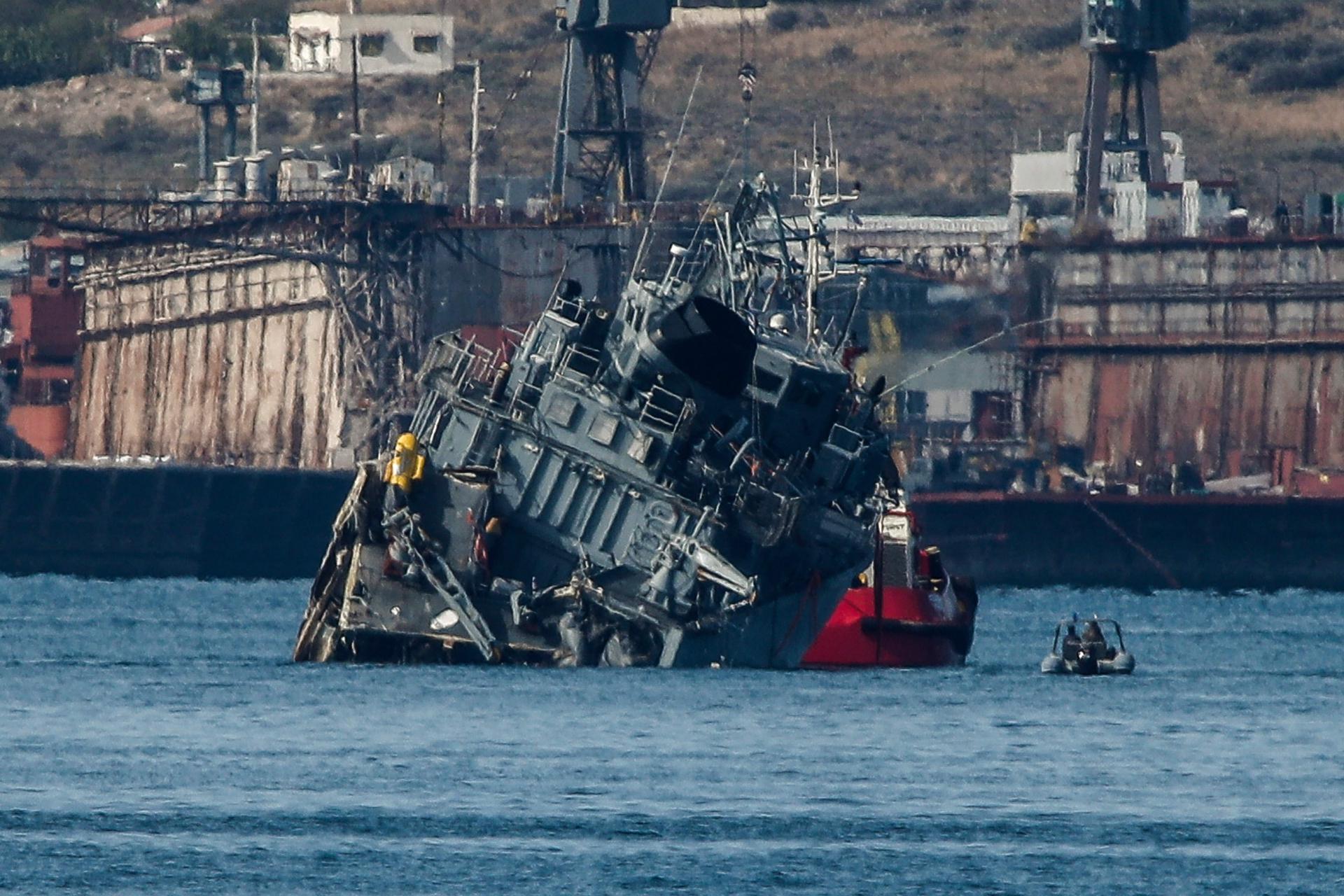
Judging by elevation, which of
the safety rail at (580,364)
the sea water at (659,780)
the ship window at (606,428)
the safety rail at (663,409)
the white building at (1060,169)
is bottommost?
the sea water at (659,780)

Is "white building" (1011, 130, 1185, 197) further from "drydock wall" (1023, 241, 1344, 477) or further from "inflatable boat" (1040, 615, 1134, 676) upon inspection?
"inflatable boat" (1040, 615, 1134, 676)

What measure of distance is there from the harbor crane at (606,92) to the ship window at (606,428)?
78136 mm

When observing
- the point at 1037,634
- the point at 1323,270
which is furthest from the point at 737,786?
the point at 1323,270

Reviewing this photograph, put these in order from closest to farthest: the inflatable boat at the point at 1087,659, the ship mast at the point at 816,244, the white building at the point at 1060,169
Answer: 1. the ship mast at the point at 816,244
2. the inflatable boat at the point at 1087,659
3. the white building at the point at 1060,169

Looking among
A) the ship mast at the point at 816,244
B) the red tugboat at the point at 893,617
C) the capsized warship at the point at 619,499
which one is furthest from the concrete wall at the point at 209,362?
the capsized warship at the point at 619,499

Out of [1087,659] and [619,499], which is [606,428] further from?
[1087,659]

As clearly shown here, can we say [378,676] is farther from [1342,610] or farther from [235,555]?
[235,555]

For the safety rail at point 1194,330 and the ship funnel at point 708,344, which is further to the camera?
the safety rail at point 1194,330

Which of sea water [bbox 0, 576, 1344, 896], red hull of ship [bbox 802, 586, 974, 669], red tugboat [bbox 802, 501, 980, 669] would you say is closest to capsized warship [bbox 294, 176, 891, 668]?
sea water [bbox 0, 576, 1344, 896]

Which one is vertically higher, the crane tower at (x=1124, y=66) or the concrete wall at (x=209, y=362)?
the crane tower at (x=1124, y=66)

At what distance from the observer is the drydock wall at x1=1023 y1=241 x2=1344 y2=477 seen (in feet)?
509

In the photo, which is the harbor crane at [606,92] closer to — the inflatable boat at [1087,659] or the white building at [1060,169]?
the white building at [1060,169]

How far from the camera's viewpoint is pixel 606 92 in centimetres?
15312

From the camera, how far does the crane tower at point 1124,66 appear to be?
161125 mm
